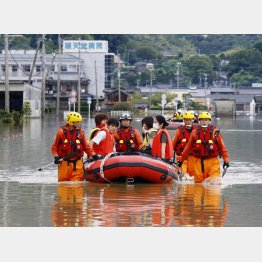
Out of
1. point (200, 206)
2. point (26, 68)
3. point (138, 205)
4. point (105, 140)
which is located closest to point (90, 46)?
point (26, 68)

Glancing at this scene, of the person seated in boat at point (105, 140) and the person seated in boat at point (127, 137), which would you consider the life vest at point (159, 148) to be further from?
the person seated in boat at point (105, 140)

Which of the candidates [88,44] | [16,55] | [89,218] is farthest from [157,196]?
[88,44]

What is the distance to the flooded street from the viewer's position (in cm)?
1398

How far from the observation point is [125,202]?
1669 cm

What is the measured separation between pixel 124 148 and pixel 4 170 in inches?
197

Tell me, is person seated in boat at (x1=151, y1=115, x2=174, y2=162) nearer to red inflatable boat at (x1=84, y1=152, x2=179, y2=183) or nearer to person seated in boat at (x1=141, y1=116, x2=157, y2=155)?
person seated in boat at (x1=141, y1=116, x2=157, y2=155)

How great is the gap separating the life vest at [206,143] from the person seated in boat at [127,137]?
1.47 metres

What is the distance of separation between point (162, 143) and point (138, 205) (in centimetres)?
416

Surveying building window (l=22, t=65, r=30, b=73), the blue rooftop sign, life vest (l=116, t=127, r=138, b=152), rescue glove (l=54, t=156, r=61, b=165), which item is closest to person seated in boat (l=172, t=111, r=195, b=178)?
life vest (l=116, t=127, r=138, b=152)

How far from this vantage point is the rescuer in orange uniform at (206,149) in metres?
19.3

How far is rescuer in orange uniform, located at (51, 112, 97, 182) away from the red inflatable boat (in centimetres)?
29

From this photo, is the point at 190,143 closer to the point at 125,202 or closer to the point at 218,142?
the point at 218,142

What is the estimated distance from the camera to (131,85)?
648ft
